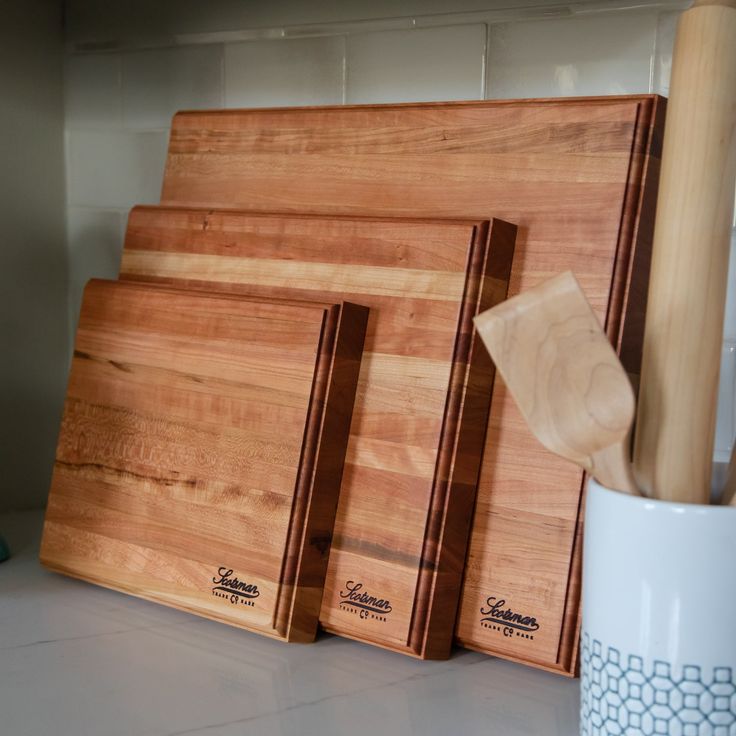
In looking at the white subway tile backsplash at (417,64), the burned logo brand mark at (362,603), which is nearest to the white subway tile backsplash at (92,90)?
the white subway tile backsplash at (417,64)

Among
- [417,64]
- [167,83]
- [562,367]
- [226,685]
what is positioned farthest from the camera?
[167,83]

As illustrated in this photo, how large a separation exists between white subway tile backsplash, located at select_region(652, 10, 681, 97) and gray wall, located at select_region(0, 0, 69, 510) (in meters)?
0.71

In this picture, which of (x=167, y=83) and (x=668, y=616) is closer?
(x=668, y=616)

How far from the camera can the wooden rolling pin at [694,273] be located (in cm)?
56

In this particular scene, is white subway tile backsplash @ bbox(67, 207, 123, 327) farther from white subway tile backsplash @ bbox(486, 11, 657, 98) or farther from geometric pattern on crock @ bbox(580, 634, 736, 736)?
geometric pattern on crock @ bbox(580, 634, 736, 736)

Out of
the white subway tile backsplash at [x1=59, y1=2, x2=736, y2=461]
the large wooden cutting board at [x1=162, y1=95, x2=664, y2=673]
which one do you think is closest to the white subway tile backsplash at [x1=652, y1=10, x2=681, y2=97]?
the white subway tile backsplash at [x1=59, y1=2, x2=736, y2=461]

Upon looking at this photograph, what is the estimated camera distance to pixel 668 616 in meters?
0.53

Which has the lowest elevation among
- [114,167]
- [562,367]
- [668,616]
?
[668,616]

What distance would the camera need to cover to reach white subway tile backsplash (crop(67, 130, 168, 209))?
1.13 meters

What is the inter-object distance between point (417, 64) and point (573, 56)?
0.53 feet

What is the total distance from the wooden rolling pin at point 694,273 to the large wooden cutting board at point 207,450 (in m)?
0.27

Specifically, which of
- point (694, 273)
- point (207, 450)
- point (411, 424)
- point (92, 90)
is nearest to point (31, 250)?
point (92, 90)

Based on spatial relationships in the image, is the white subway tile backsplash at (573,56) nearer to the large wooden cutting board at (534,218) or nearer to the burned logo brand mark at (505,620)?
the large wooden cutting board at (534,218)

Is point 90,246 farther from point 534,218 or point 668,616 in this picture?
point 668,616
